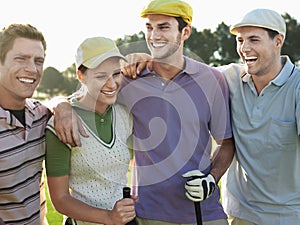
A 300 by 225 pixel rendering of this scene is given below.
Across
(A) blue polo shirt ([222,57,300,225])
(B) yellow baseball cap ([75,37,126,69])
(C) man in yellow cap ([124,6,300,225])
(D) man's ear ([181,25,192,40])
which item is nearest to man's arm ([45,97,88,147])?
(B) yellow baseball cap ([75,37,126,69])

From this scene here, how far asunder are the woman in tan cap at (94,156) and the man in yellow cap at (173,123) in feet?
0.95

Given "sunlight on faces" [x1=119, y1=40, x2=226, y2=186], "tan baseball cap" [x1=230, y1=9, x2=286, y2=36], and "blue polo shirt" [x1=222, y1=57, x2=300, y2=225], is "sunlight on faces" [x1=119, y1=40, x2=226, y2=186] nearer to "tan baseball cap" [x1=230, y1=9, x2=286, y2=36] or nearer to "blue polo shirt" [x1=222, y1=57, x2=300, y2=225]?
"blue polo shirt" [x1=222, y1=57, x2=300, y2=225]

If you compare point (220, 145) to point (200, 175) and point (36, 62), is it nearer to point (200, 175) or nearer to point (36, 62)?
point (200, 175)

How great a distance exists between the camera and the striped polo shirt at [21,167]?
3375 mm

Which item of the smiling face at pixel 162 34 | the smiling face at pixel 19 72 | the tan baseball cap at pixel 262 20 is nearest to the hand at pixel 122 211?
the smiling face at pixel 19 72

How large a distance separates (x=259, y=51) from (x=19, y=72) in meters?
1.64

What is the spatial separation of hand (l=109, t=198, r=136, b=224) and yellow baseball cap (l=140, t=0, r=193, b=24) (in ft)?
4.47

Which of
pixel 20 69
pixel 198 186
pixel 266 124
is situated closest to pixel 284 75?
pixel 266 124

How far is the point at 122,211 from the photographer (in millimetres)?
3252

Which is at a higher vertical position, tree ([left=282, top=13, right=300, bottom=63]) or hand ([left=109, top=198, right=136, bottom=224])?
hand ([left=109, top=198, right=136, bottom=224])

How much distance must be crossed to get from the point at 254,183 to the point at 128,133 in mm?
982

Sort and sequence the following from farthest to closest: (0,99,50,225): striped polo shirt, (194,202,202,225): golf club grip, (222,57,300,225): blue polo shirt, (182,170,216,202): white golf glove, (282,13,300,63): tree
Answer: (282,13,300,63): tree → (222,57,300,225): blue polo shirt → (194,202,202,225): golf club grip → (182,170,216,202): white golf glove → (0,99,50,225): striped polo shirt

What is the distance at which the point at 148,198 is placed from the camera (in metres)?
3.85

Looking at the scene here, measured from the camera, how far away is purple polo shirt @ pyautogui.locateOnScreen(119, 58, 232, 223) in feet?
12.5
